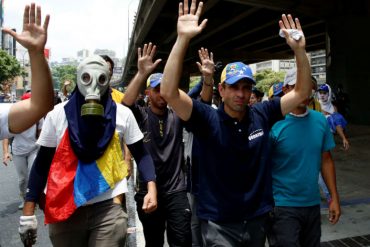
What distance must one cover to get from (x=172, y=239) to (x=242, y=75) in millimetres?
1764

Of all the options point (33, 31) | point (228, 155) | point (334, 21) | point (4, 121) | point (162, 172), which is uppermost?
point (334, 21)

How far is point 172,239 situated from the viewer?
363 cm

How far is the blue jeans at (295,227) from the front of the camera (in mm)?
2961

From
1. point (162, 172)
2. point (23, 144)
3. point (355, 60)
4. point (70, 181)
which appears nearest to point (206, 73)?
point (162, 172)

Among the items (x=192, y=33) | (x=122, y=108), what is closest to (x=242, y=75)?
(x=192, y=33)

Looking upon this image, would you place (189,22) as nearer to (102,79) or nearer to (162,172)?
(102,79)

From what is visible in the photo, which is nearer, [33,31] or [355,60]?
[33,31]

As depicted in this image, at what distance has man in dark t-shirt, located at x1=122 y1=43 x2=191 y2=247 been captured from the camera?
359cm

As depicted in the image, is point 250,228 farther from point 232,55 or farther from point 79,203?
point 232,55

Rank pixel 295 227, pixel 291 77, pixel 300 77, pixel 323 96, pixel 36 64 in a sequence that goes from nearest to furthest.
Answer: pixel 36 64 → pixel 300 77 → pixel 295 227 → pixel 291 77 → pixel 323 96

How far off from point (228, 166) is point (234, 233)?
0.44 metres

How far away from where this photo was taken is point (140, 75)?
11.6 ft

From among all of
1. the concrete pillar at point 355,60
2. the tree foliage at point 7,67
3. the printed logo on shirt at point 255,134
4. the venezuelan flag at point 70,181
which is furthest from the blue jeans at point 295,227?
the tree foliage at point 7,67

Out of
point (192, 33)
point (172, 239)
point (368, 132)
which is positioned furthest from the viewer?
point (368, 132)
